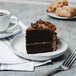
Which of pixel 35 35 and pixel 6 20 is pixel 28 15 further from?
pixel 35 35

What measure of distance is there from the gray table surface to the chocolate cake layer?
0.23 ft

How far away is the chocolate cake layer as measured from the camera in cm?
111

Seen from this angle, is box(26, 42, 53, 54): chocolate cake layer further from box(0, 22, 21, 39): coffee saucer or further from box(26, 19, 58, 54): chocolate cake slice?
box(0, 22, 21, 39): coffee saucer

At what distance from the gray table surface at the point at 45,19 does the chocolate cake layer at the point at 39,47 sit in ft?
0.23

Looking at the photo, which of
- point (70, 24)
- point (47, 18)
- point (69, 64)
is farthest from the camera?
point (47, 18)

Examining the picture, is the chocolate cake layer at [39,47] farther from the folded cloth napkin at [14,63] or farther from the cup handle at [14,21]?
the cup handle at [14,21]

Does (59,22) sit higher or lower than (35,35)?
lower

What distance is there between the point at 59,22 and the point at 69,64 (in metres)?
0.69

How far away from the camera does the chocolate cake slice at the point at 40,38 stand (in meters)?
1.11

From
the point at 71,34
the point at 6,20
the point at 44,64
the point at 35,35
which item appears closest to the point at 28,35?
the point at 35,35

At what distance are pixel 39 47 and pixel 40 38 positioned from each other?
0.15 ft

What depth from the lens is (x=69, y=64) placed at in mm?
1049

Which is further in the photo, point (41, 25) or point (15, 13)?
point (15, 13)

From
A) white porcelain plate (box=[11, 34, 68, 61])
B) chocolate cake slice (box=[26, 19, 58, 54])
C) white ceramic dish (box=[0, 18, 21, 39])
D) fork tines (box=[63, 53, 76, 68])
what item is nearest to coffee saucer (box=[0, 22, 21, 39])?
white ceramic dish (box=[0, 18, 21, 39])
